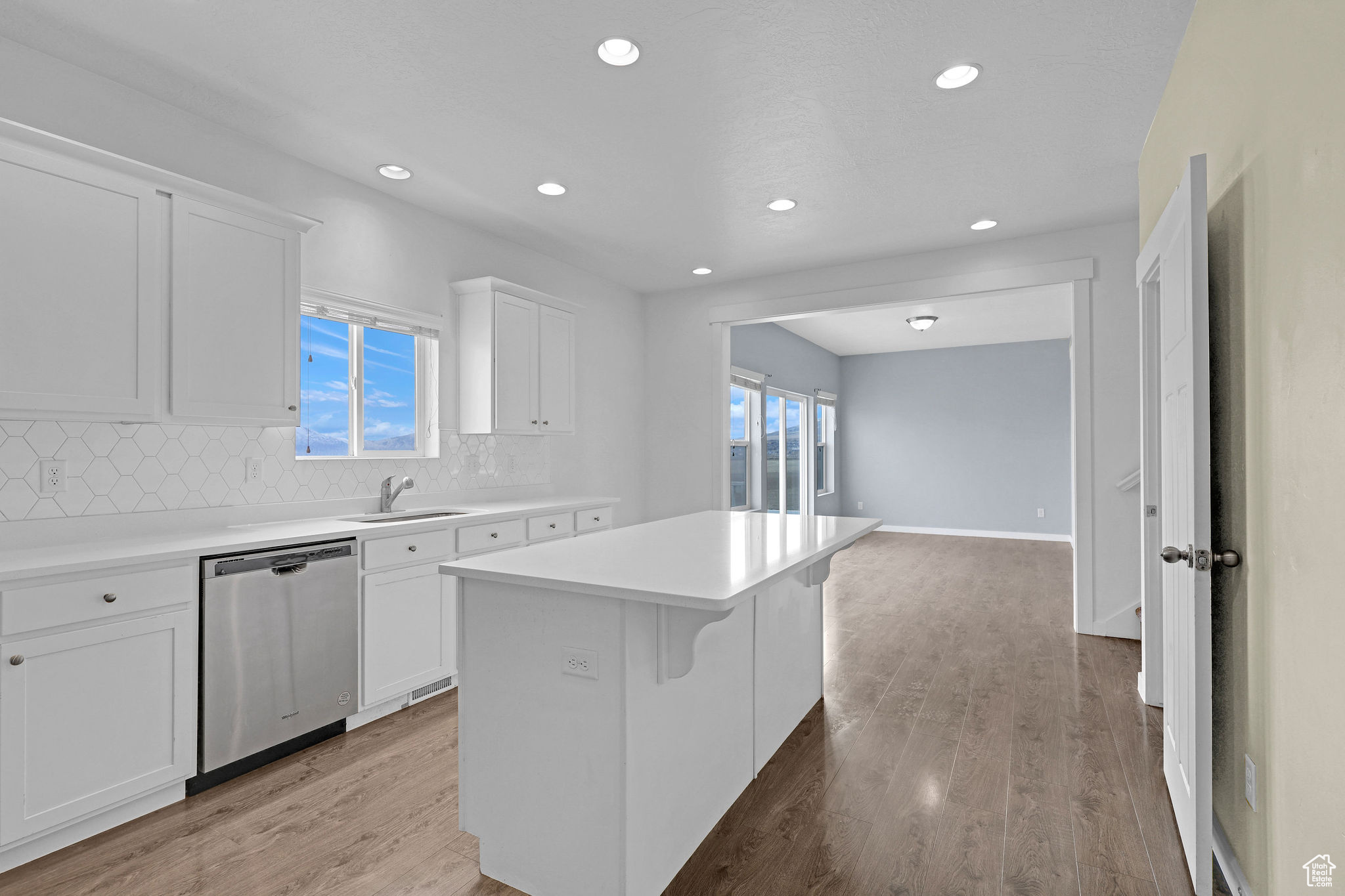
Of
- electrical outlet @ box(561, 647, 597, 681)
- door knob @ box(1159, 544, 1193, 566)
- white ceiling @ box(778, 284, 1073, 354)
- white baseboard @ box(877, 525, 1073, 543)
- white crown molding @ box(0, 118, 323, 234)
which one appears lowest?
white baseboard @ box(877, 525, 1073, 543)

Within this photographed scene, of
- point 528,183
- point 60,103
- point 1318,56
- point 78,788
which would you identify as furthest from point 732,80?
point 78,788

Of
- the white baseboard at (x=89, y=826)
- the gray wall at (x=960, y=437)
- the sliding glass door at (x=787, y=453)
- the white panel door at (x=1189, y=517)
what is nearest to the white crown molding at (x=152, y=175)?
the white baseboard at (x=89, y=826)

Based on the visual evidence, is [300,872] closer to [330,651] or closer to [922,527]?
[330,651]

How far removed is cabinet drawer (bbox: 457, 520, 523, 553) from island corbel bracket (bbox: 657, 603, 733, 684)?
6.22ft

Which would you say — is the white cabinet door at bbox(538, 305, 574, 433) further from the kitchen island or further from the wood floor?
the kitchen island

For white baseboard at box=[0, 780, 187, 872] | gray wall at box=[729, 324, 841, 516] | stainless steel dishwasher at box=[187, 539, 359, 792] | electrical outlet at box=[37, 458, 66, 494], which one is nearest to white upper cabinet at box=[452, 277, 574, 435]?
stainless steel dishwasher at box=[187, 539, 359, 792]

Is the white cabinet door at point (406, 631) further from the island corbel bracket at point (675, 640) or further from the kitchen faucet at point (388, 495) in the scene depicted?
the island corbel bracket at point (675, 640)

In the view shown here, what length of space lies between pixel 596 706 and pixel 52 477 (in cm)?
220

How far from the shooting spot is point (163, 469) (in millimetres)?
2631

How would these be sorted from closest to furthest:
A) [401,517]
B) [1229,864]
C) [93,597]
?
[1229,864] → [93,597] → [401,517]

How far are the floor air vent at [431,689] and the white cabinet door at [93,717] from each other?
97 centimetres

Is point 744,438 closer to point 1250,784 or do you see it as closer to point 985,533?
point 985,533

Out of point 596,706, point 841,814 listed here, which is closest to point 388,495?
point 596,706

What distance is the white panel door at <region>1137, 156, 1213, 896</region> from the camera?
162cm
